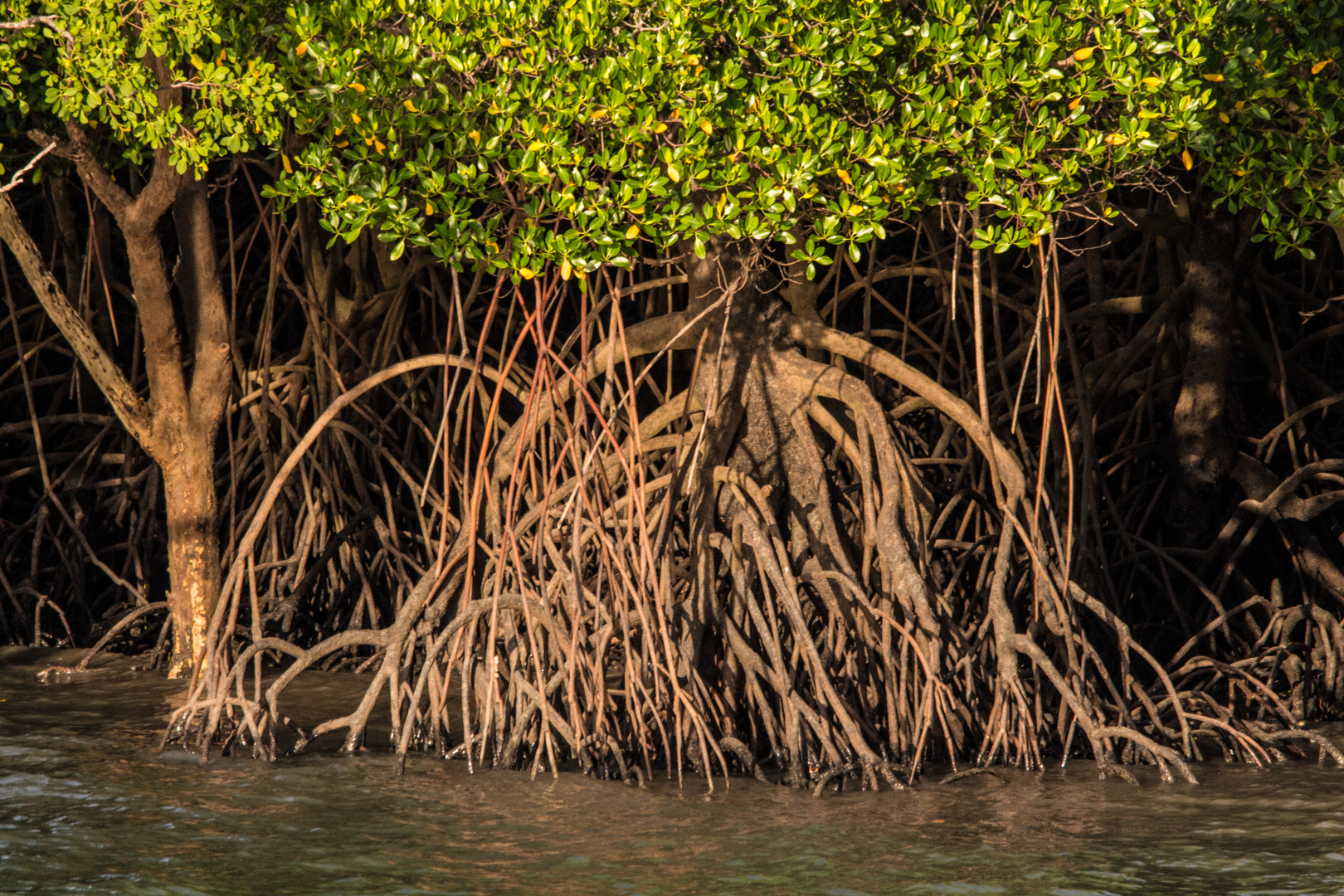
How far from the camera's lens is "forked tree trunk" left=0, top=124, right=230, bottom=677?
6.89 m

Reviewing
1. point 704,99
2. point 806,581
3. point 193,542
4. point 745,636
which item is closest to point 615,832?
point 745,636

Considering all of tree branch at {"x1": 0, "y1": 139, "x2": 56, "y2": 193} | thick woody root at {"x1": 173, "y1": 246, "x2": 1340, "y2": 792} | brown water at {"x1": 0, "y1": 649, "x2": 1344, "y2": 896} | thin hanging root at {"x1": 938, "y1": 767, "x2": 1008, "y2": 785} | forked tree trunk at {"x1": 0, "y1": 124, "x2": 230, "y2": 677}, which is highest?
tree branch at {"x1": 0, "y1": 139, "x2": 56, "y2": 193}

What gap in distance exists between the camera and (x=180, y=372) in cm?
713

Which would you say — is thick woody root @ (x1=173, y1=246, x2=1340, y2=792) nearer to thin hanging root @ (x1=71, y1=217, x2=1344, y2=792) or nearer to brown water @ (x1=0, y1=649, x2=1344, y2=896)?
thin hanging root @ (x1=71, y1=217, x2=1344, y2=792)

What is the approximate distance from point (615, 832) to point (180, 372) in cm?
307

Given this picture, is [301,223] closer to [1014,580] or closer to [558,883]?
[1014,580]

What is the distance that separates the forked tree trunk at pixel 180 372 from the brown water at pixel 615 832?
3.34 ft

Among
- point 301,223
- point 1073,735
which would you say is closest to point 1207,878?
point 1073,735

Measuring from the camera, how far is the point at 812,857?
Result: 4910 mm

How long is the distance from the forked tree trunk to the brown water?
3.34 feet

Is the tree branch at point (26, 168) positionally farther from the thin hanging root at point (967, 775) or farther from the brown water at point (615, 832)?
the thin hanging root at point (967, 775)

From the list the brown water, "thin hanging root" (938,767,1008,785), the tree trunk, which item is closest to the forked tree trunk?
the tree trunk

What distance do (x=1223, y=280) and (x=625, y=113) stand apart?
3.25m

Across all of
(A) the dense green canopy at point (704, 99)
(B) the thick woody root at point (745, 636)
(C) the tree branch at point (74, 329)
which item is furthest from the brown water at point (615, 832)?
(A) the dense green canopy at point (704, 99)
